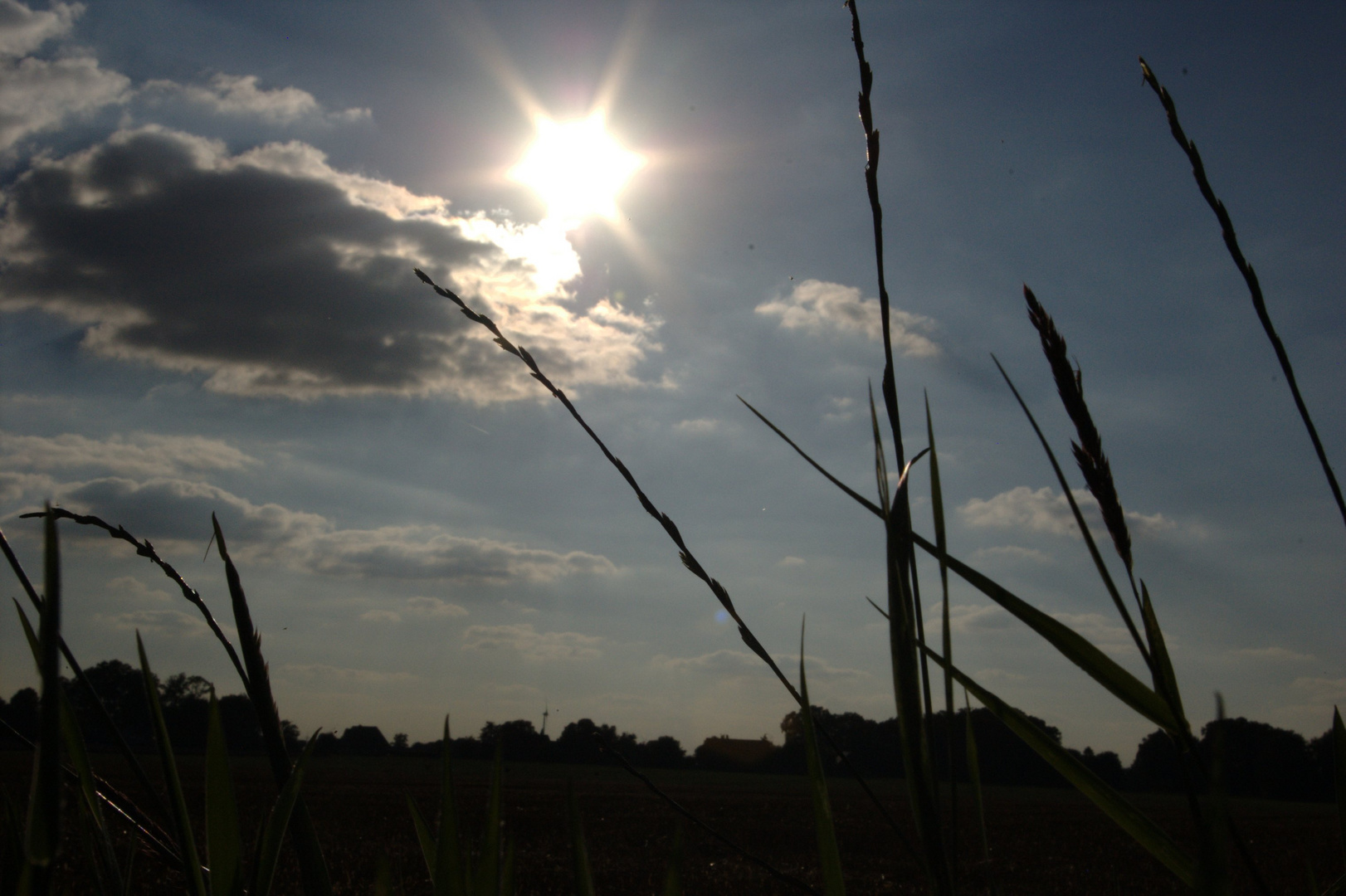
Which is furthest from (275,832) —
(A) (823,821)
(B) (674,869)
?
(A) (823,821)

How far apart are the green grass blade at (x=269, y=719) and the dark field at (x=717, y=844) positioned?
46 centimetres

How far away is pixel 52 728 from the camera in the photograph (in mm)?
318

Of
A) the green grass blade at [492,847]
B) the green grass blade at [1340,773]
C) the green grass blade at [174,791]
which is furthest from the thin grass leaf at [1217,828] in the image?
the green grass blade at [174,791]

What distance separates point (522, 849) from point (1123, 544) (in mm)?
11832

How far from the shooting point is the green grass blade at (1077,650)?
0.55 meters

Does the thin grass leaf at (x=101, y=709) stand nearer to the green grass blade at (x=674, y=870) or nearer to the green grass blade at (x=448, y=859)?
the green grass blade at (x=448, y=859)

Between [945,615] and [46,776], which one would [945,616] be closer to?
[945,615]

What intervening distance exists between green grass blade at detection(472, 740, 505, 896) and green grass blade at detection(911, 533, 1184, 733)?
322 mm

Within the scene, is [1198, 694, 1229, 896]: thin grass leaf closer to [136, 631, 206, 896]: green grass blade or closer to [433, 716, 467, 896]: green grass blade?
[433, 716, 467, 896]: green grass blade

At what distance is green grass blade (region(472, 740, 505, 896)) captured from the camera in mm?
513

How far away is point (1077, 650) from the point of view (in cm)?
58

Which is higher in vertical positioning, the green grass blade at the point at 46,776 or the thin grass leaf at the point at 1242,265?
the thin grass leaf at the point at 1242,265

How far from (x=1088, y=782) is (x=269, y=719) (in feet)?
1.98

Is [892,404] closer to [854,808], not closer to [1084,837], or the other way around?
[1084,837]
